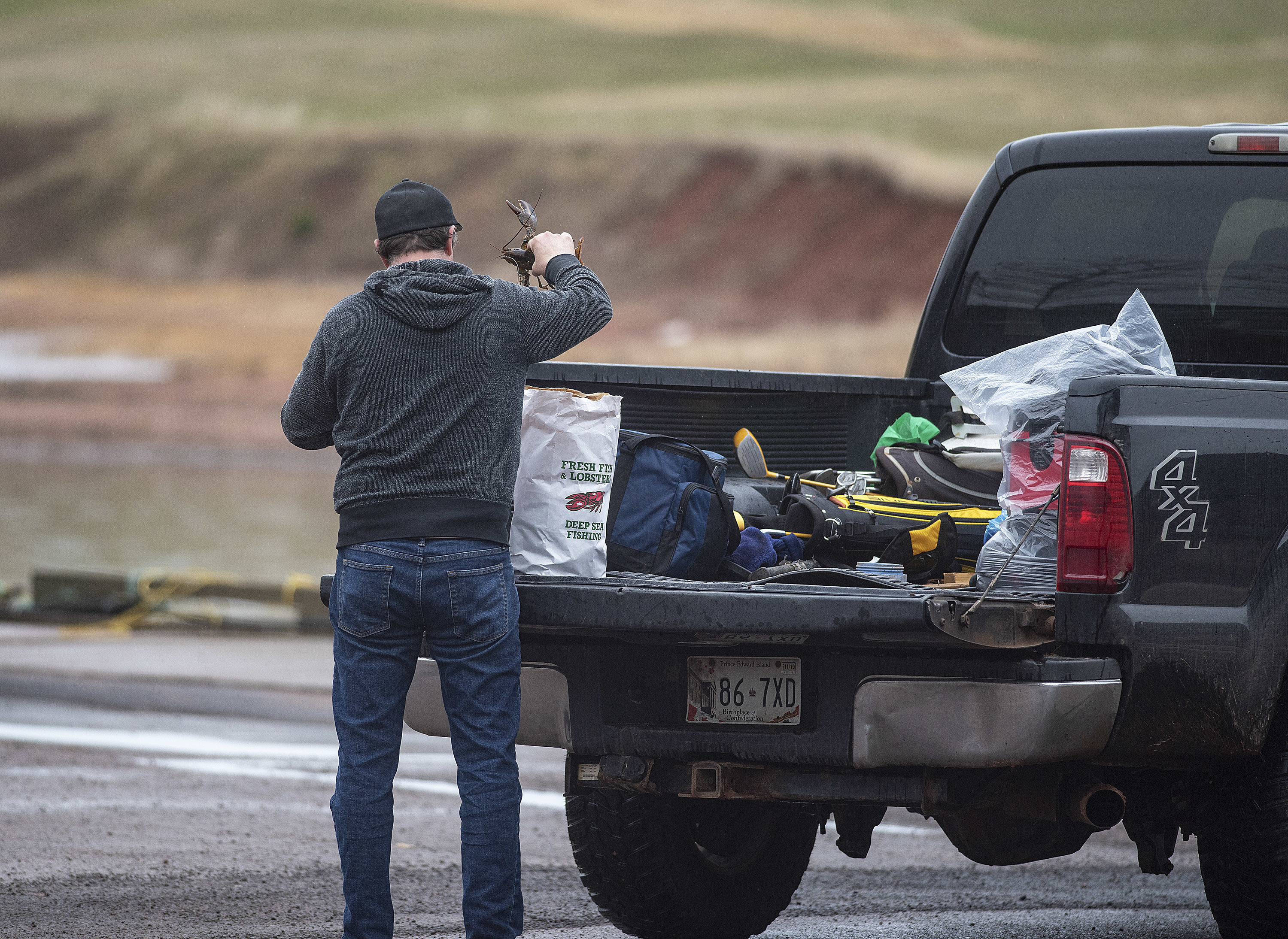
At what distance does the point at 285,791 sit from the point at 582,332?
4.02 metres

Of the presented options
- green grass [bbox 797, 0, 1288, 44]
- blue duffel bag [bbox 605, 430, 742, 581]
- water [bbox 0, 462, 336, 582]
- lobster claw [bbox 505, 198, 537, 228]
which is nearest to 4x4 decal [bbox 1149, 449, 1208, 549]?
blue duffel bag [bbox 605, 430, 742, 581]

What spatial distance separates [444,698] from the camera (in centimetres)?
443

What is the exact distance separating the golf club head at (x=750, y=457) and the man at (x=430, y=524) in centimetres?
88

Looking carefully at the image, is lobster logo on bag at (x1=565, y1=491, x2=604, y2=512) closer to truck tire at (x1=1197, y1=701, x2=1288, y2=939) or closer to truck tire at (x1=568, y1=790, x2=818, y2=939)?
truck tire at (x1=568, y1=790, x2=818, y2=939)

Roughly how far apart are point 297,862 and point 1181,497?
11.8 ft

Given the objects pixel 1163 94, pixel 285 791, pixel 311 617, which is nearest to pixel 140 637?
pixel 311 617

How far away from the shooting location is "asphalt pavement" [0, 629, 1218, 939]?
5.41 m

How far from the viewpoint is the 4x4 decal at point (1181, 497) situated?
3.94 m

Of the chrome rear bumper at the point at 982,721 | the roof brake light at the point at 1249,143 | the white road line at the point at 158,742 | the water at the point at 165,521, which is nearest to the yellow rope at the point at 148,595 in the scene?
the white road line at the point at 158,742

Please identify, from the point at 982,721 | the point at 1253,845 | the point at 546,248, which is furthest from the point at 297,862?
the point at 1253,845

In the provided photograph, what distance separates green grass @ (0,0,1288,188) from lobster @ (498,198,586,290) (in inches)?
2725

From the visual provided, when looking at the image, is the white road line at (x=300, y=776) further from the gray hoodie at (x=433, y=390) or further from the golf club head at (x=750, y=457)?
the gray hoodie at (x=433, y=390)

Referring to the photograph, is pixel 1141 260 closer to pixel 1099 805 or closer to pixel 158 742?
pixel 1099 805

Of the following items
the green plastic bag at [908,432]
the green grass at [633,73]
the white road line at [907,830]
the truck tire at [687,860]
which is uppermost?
the green grass at [633,73]
